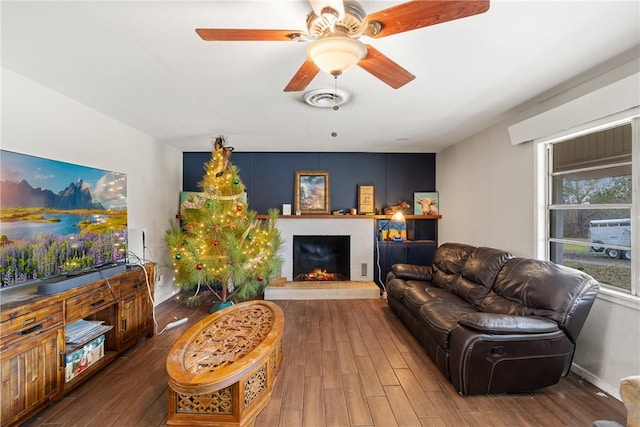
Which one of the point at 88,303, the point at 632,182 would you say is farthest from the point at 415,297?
the point at 88,303

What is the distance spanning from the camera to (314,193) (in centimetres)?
512

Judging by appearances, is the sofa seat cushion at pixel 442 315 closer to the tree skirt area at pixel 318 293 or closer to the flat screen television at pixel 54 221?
the tree skirt area at pixel 318 293

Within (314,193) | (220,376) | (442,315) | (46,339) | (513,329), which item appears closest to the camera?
(220,376)

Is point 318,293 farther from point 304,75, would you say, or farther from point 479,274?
point 304,75


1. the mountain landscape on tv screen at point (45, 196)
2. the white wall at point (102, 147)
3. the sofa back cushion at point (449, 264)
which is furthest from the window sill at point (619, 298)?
the white wall at point (102, 147)

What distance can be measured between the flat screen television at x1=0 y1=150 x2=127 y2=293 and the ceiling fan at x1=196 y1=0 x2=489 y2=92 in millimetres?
1978

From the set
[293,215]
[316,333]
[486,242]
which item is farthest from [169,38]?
[486,242]

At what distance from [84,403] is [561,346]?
3630mm

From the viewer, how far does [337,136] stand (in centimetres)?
406

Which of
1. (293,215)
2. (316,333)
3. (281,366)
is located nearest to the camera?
(281,366)

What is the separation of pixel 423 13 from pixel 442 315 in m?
2.33

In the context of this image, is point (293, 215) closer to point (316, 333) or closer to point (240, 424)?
point (316, 333)

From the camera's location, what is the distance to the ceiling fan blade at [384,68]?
1.54m

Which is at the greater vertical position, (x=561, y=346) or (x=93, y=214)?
(x=93, y=214)
